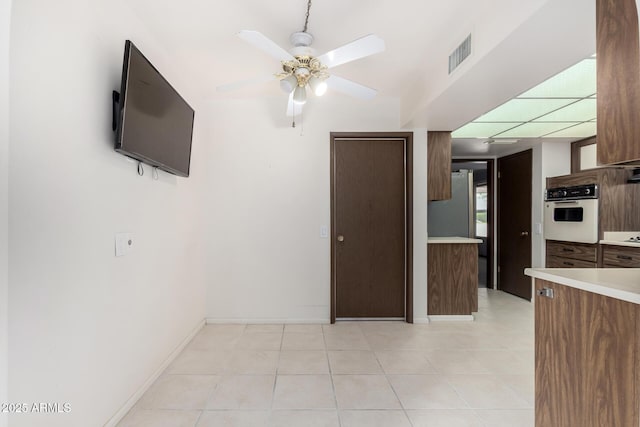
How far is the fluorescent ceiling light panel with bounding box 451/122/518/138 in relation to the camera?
3.52 metres

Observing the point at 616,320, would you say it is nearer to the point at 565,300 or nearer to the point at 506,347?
the point at 565,300

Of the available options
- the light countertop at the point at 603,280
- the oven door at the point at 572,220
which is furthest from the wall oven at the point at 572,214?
the light countertop at the point at 603,280

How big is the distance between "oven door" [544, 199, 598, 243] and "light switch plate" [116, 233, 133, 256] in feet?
15.1

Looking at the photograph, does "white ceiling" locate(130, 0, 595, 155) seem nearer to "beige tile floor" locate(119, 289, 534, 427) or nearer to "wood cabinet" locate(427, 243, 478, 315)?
"wood cabinet" locate(427, 243, 478, 315)

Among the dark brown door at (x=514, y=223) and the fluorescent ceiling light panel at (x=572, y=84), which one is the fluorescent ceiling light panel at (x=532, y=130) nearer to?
the dark brown door at (x=514, y=223)

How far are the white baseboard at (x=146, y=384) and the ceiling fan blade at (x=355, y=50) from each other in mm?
2423

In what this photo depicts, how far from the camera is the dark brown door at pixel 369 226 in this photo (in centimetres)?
350

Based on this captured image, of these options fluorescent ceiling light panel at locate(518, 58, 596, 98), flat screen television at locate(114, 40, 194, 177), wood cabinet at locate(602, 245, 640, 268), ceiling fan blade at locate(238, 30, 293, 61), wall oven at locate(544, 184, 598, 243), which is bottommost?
wood cabinet at locate(602, 245, 640, 268)

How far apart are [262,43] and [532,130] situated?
3.59 m

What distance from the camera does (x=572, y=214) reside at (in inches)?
148

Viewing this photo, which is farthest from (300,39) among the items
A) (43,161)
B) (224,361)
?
(224,361)

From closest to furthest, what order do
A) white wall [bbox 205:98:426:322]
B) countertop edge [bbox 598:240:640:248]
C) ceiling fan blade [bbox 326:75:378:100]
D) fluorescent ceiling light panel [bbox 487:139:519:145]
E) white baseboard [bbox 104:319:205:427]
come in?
white baseboard [bbox 104:319:205:427], ceiling fan blade [bbox 326:75:378:100], countertop edge [bbox 598:240:640:248], white wall [bbox 205:98:426:322], fluorescent ceiling light panel [bbox 487:139:519:145]

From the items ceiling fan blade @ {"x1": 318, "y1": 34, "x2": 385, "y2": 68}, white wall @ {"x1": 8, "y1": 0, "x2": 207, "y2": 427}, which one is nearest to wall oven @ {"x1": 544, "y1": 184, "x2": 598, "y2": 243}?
ceiling fan blade @ {"x1": 318, "y1": 34, "x2": 385, "y2": 68}

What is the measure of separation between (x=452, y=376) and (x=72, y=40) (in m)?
3.12
